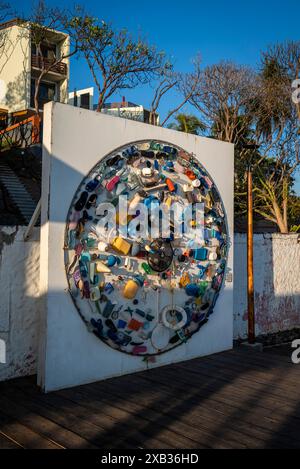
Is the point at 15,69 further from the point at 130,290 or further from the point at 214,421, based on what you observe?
the point at 214,421

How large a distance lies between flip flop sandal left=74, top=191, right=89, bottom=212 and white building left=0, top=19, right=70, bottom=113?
59.0 feet

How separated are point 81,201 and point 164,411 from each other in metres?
1.94

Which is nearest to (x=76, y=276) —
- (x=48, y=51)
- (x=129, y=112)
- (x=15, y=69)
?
(x=129, y=112)

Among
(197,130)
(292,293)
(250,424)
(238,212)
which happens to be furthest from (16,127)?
(250,424)

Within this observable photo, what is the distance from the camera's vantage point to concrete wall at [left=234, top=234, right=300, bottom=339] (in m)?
6.05

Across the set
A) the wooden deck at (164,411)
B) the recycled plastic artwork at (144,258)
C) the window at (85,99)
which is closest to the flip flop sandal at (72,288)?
the recycled plastic artwork at (144,258)

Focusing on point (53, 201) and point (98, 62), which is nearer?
point (53, 201)

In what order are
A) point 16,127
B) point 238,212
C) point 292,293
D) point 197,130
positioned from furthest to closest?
1. point 197,130
2. point 238,212
3. point 16,127
4. point 292,293

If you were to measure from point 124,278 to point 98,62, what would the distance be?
37.3 ft

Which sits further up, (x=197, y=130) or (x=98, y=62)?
(x=98, y=62)

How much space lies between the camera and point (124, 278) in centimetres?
433

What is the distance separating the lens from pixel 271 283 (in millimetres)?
6617
